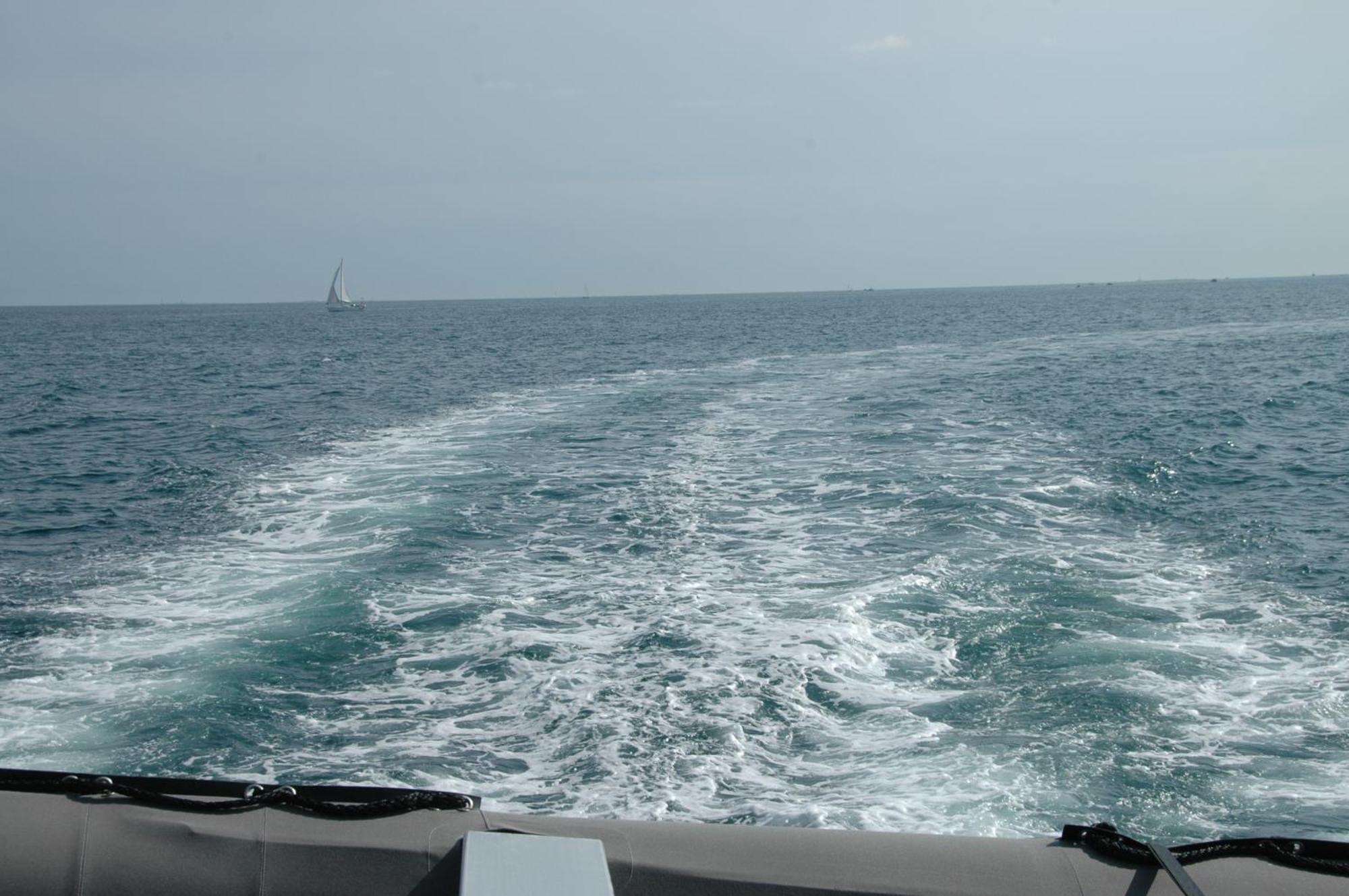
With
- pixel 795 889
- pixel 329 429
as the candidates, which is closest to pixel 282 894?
pixel 795 889

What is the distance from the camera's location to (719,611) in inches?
457

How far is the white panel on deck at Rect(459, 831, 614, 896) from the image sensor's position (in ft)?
11.0

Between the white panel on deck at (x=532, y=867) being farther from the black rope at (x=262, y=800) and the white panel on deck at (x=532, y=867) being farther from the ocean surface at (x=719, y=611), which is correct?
the ocean surface at (x=719, y=611)

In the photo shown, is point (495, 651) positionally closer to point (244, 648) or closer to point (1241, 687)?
point (244, 648)

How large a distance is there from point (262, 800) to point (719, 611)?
24.5 ft

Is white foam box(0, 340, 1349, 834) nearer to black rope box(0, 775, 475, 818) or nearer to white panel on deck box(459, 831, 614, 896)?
black rope box(0, 775, 475, 818)

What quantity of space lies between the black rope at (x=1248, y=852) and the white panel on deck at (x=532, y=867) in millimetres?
2119

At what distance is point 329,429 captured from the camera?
89.7ft

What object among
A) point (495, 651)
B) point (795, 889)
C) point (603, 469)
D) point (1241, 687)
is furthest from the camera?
point (603, 469)

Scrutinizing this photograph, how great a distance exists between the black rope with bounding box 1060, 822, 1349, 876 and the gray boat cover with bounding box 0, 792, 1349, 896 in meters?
0.03

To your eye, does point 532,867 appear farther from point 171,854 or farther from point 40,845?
point 40,845

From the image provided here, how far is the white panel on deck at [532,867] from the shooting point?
3.36 meters

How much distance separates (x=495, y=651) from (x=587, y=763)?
266cm

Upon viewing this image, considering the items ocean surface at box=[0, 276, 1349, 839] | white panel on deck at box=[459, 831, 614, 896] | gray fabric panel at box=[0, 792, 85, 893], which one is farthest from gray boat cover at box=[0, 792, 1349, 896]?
ocean surface at box=[0, 276, 1349, 839]
